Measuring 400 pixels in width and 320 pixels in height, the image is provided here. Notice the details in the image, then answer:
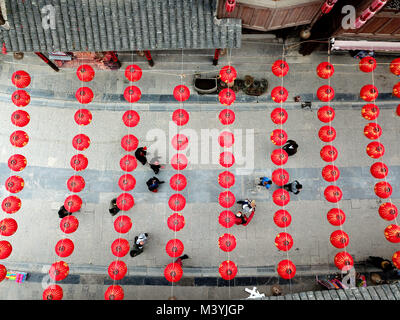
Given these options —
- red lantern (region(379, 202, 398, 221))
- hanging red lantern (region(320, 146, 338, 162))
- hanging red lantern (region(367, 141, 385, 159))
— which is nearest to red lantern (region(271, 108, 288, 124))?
hanging red lantern (region(320, 146, 338, 162))

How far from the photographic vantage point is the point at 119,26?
11.2m

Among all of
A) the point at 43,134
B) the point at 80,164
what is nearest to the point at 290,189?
the point at 80,164

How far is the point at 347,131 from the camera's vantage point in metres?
15.1

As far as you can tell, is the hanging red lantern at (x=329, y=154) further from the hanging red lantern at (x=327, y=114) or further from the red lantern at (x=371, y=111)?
the red lantern at (x=371, y=111)

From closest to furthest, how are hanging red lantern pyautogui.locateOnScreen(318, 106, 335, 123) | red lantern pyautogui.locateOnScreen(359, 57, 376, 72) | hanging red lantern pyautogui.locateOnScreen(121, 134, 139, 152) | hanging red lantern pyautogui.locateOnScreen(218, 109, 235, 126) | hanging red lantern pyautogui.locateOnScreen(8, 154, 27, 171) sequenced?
hanging red lantern pyautogui.locateOnScreen(8, 154, 27, 171)
hanging red lantern pyautogui.locateOnScreen(318, 106, 335, 123)
red lantern pyautogui.locateOnScreen(359, 57, 376, 72)
hanging red lantern pyautogui.locateOnScreen(218, 109, 235, 126)
hanging red lantern pyautogui.locateOnScreen(121, 134, 139, 152)

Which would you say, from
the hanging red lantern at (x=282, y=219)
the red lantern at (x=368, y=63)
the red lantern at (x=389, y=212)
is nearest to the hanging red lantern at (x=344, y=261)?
the red lantern at (x=389, y=212)

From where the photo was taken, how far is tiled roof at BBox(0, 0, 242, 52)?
10820 mm

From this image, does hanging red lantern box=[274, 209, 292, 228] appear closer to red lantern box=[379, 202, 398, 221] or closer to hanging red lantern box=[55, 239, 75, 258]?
red lantern box=[379, 202, 398, 221]

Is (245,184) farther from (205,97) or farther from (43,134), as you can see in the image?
(43,134)

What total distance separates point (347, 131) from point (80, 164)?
1321cm

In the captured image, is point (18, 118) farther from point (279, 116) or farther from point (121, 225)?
point (279, 116)

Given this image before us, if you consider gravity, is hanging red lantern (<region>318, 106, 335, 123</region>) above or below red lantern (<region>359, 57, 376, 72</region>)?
below

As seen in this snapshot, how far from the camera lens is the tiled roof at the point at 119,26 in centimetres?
1082
